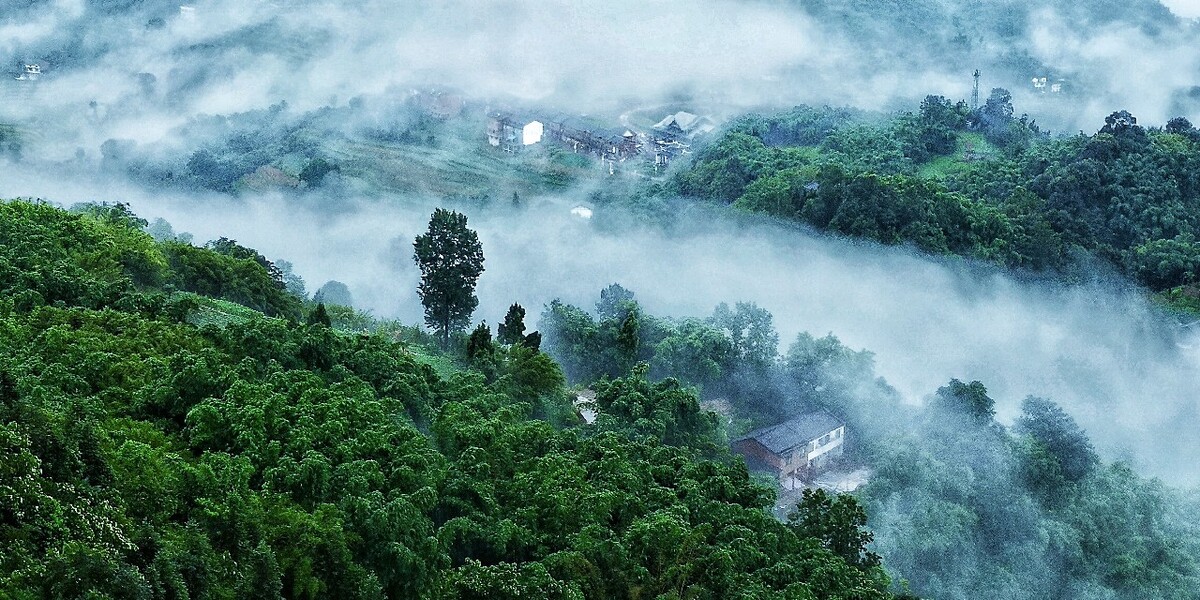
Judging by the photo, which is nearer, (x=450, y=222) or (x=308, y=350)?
(x=308, y=350)

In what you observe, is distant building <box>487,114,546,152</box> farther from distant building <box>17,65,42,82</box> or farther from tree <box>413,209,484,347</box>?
tree <box>413,209,484,347</box>

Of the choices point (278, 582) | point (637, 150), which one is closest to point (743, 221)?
point (637, 150)

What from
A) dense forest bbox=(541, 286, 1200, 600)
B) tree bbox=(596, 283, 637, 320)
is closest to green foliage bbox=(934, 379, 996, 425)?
dense forest bbox=(541, 286, 1200, 600)

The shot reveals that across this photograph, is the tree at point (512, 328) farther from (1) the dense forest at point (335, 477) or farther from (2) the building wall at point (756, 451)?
(2) the building wall at point (756, 451)

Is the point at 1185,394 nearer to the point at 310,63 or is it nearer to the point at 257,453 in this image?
the point at 257,453

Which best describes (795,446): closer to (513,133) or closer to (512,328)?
(512,328)

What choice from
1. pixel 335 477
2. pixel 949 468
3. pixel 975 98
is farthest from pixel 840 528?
pixel 975 98
